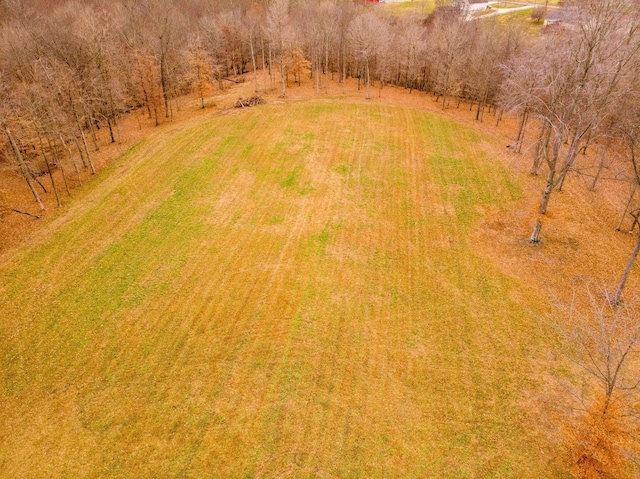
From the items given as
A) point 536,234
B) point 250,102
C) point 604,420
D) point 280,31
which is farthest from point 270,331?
point 280,31

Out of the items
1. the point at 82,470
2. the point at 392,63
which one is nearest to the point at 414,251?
the point at 82,470

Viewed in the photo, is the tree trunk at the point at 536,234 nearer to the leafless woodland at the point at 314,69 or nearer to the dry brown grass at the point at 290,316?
the leafless woodland at the point at 314,69

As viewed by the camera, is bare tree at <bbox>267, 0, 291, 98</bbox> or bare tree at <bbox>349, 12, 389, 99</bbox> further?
bare tree at <bbox>267, 0, 291, 98</bbox>

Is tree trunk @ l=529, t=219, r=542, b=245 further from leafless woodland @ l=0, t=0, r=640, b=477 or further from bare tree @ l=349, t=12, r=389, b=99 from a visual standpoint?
bare tree @ l=349, t=12, r=389, b=99

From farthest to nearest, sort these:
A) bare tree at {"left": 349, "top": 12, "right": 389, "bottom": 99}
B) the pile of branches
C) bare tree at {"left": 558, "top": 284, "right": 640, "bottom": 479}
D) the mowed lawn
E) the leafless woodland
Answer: bare tree at {"left": 349, "top": 12, "right": 389, "bottom": 99}
the pile of branches
the leafless woodland
the mowed lawn
bare tree at {"left": 558, "top": 284, "right": 640, "bottom": 479}

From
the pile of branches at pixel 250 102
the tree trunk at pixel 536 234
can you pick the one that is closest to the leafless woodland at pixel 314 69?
the tree trunk at pixel 536 234

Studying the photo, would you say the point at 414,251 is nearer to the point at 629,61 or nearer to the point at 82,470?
the point at 629,61

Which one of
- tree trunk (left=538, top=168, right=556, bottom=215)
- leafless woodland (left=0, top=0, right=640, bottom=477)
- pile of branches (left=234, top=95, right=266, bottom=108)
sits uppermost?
leafless woodland (left=0, top=0, right=640, bottom=477)

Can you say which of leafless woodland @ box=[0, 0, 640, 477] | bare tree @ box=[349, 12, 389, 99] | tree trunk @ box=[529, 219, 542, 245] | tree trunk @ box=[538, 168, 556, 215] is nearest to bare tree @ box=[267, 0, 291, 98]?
leafless woodland @ box=[0, 0, 640, 477]
